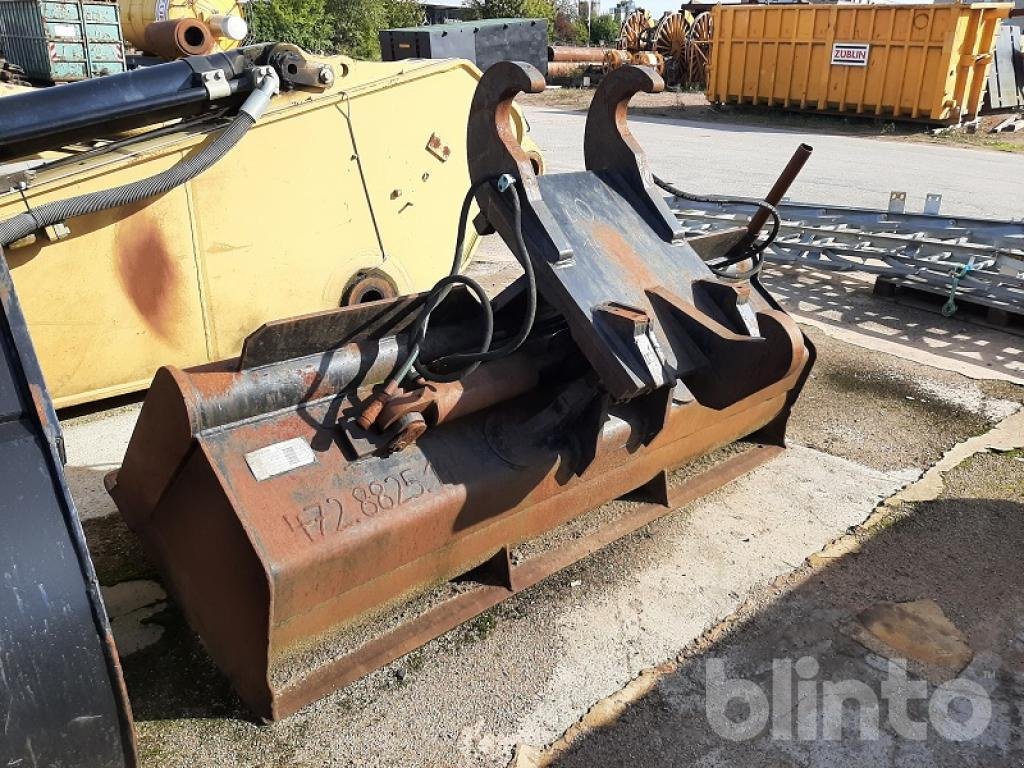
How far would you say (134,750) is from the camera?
174 centimetres

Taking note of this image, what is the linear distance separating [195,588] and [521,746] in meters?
0.96

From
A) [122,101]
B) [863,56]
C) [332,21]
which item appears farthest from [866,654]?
[332,21]

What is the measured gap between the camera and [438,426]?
2568mm

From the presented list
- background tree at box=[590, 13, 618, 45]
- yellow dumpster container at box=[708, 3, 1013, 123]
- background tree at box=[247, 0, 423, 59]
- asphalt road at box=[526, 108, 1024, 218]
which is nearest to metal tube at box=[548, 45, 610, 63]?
background tree at box=[247, 0, 423, 59]

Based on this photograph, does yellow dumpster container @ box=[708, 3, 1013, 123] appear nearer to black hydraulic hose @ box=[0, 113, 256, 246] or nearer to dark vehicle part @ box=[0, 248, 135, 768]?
black hydraulic hose @ box=[0, 113, 256, 246]

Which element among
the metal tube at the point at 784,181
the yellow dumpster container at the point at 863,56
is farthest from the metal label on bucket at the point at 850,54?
the metal tube at the point at 784,181

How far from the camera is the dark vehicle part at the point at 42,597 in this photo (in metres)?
1.60

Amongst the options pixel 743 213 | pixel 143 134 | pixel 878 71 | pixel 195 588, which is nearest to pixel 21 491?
pixel 195 588

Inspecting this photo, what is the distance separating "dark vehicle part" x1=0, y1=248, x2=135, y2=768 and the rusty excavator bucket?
1.46 ft

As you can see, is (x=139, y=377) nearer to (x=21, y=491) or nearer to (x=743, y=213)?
(x=21, y=491)

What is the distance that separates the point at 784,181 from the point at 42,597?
2800mm

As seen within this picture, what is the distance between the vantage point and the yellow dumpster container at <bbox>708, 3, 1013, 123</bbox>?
14516mm

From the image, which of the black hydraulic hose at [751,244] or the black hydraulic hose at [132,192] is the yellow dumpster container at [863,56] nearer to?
the black hydraulic hose at [751,244]

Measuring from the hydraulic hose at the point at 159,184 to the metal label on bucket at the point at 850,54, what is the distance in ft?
48.5
